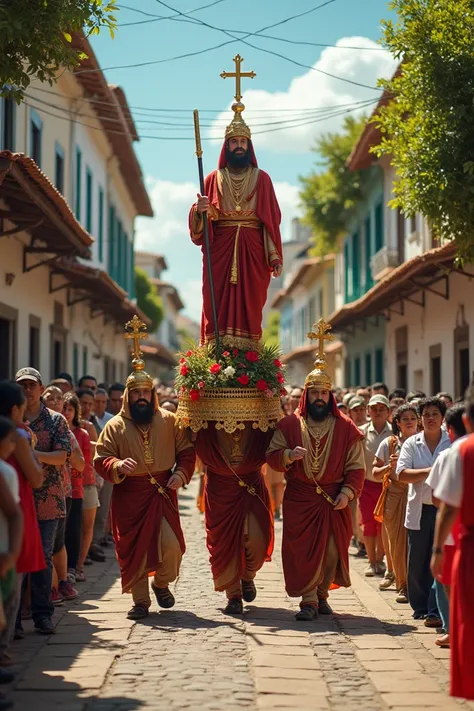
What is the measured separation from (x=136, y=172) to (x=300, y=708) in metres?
27.0

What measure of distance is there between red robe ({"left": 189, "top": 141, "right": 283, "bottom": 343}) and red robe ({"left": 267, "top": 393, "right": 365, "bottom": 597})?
1096 millimetres

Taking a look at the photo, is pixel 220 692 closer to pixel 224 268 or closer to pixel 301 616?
pixel 301 616

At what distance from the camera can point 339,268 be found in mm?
37594

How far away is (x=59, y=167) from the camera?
22.2 metres

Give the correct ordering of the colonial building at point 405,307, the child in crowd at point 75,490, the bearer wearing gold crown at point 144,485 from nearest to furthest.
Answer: the bearer wearing gold crown at point 144,485 → the child in crowd at point 75,490 → the colonial building at point 405,307

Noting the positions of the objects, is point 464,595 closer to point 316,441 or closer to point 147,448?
point 316,441

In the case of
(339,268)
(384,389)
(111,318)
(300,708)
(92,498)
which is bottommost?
(300,708)

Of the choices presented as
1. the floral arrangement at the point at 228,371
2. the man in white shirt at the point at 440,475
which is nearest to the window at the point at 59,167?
the floral arrangement at the point at 228,371

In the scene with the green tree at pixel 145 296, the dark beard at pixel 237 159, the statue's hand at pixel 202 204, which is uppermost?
the green tree at pixel 145 296

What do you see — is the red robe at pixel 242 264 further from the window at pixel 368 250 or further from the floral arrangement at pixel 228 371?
the window at pixel 368 250

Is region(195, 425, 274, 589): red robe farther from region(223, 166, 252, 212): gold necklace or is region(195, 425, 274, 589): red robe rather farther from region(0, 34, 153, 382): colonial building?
region(0, 34, 153, 382): colonial building

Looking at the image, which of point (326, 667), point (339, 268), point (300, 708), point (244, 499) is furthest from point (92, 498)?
point (339, 268)

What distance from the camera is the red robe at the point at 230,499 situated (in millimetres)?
9789

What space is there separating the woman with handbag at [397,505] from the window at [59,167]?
12527mm
